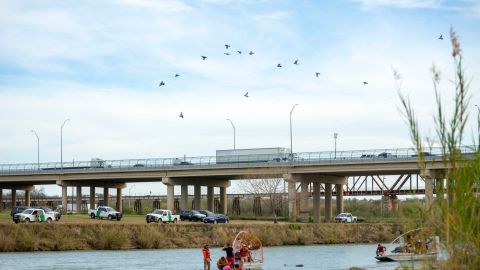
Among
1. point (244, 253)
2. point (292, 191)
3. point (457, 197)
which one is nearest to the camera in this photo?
point (457, 197)

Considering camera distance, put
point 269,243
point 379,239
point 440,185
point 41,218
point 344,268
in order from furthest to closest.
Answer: point 379,239 < point 269,243 < point 41,218 < point 344,268 < point 440,185

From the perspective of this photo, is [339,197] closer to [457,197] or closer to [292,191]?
[292,191]

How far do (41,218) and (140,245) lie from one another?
11123 mm

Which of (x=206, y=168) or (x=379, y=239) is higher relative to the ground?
(x=206, y=168)

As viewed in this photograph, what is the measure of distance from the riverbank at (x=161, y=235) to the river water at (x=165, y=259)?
2.11m

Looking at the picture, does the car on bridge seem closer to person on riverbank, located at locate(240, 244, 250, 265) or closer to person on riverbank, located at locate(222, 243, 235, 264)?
person on riverbank, located at locate(240, 244, 250, 265)

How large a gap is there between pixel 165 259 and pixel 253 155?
55688 mm

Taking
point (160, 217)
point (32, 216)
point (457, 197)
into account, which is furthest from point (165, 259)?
point (457, 197)

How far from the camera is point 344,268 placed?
5472cm

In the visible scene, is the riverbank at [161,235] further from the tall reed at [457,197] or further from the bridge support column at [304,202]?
the tall reed at [457,197]

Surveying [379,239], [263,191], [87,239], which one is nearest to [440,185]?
[87,239]

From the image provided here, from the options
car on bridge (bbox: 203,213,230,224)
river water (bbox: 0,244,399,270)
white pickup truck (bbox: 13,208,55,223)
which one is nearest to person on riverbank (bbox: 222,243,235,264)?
river water (bbox: 0,244,399,270)

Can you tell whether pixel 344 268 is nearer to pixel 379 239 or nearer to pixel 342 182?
pixel 379 239

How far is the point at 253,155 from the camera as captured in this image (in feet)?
383
